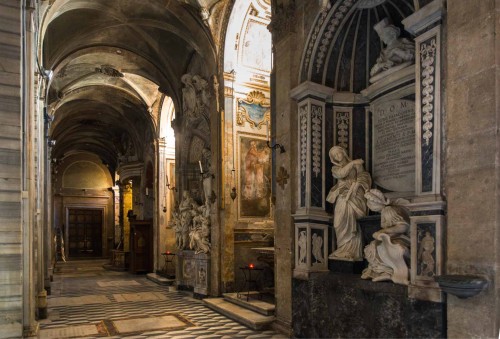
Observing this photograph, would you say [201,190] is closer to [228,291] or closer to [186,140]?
[186,140]

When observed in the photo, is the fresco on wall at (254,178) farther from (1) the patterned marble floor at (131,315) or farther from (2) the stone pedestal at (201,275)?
(1) the patterned marble floor at (131,315)

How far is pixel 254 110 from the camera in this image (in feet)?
35.5

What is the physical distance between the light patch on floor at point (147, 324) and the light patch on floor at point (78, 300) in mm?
2603

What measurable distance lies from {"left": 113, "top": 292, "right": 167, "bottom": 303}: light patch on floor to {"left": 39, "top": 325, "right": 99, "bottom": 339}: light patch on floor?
2.87m

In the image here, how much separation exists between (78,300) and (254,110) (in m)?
6.41

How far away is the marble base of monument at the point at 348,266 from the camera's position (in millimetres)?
6262

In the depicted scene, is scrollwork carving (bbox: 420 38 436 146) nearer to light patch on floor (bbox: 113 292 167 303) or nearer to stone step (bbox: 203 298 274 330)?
stone step (bbox: 203 298 274 330)

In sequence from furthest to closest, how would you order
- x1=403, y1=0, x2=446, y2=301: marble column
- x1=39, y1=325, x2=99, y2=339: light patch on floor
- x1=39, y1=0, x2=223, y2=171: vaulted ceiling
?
x1=39, y1=0, x2=223, y2=171: vaulted ceiling → x1=39, y1=325, x2=99, y2=339: light patch on floor → x1=403, y1=0, x2=446, y2=301: marble column

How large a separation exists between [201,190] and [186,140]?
4.98ft

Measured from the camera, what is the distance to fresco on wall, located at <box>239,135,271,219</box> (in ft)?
34.3

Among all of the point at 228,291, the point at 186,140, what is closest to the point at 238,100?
the point at 186,140

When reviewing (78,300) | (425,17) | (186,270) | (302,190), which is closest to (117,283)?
(78,300)

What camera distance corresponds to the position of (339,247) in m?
6.51

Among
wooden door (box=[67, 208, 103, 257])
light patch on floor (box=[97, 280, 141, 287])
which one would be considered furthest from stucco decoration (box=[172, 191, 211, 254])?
wooden door (box=[67, 208, 103, 257])
